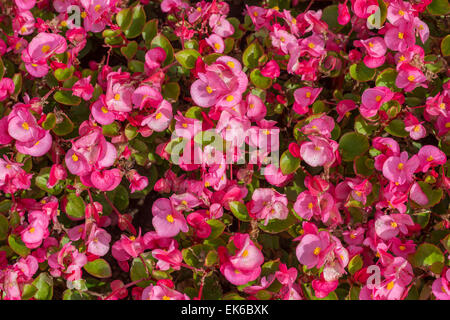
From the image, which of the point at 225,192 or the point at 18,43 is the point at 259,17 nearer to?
the point at 225,192

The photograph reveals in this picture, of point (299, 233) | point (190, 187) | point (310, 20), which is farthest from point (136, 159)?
point (310, 20)

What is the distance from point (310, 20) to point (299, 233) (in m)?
0.56

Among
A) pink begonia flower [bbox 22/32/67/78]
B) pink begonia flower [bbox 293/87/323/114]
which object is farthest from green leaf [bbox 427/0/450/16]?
pink begonia flower [bbox 22/32/67/78]

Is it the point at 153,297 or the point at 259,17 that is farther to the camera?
the point at 259,17

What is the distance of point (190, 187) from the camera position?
1057 millimetres

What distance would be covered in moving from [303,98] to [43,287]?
2.77 ft

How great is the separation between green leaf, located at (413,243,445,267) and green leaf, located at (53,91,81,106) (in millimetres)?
960

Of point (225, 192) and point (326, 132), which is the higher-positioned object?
point (326, 132)

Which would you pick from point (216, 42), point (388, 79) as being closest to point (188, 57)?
point (216, 42)

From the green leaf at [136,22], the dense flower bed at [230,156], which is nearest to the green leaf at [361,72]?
the dense flower bed at [230,156]

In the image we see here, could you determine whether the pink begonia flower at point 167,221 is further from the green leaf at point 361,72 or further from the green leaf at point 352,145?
the green leaf at point 361,72

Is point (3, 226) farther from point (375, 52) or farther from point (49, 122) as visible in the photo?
point (375, 52)

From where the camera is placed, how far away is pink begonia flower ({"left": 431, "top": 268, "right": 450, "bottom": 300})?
3.27 feet

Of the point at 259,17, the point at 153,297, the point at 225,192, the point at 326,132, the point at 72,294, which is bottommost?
the point at 72,294
